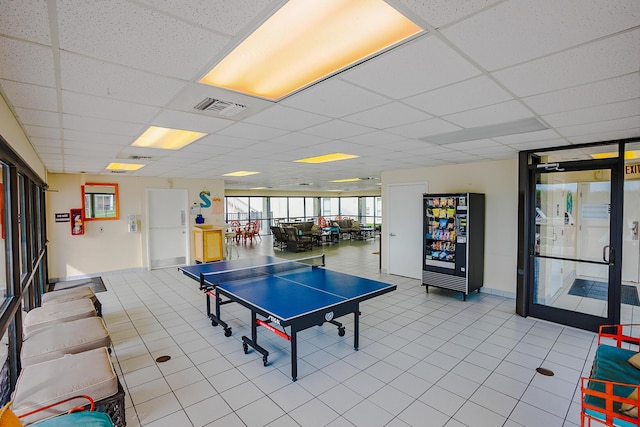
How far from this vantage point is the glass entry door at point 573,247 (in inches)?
155

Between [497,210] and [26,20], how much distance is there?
6.12 meters

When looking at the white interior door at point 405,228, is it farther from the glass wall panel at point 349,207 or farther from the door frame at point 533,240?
the glass wall panel at point 349,207

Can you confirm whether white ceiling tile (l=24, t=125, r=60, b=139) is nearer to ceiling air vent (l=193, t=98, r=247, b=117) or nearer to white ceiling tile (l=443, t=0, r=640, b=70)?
ceiling air vent (l=193, t=98, r=247, b=117)

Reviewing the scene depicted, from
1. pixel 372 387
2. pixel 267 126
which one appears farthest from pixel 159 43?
pixel 372 387

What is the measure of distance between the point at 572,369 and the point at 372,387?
207cm

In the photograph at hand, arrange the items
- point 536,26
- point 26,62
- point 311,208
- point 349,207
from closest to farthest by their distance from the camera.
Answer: point 536,26
point 26,62
point 311,208
point 349,207

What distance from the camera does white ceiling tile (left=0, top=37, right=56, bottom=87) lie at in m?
1.44

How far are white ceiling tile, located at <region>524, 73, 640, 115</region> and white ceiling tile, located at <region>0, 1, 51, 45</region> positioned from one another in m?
2.80

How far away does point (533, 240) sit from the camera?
4.43 meters

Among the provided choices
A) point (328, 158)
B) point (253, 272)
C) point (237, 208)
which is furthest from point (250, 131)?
point (237, 208)

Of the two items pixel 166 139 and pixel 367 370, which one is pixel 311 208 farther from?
pixel 367 370

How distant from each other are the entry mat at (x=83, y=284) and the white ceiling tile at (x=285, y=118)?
546 centimetres

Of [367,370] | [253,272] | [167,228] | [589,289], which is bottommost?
[367,370]

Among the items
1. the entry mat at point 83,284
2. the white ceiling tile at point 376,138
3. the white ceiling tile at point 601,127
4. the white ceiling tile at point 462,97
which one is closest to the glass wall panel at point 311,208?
the entry mat at point 83,284
